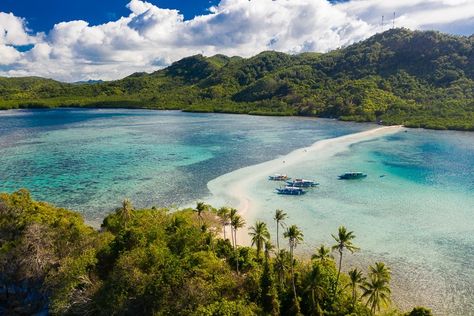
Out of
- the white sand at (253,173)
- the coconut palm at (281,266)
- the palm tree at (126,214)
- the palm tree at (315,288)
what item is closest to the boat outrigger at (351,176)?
the white sand at (253,173)

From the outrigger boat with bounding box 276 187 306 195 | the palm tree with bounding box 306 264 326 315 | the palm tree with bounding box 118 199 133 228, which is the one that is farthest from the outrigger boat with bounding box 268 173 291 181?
the palm tree with bounding box 306 264 326 315

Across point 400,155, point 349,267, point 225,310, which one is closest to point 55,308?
point 225,310

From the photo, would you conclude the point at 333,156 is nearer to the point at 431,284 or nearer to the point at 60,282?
the point at 431,284

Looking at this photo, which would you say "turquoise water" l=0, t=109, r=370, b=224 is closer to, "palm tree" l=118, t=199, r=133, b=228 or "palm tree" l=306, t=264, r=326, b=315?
"palm tree" l=118, t=199, r=133, b=228

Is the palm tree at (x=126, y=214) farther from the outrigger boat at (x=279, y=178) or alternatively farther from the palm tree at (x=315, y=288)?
the outrigger boat at (x=279, y=178)

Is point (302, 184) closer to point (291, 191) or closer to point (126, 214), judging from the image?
point (291, 191)

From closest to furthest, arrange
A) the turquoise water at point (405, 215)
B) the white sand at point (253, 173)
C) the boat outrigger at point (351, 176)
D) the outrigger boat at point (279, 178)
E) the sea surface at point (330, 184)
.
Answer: the turquoise water at point (405, 215)
the sea surface at point (330, 184)
the white sand at point (253, 173)
the outrigger boat at point (279, 178)
the boat outrigger at point (351, 176)
